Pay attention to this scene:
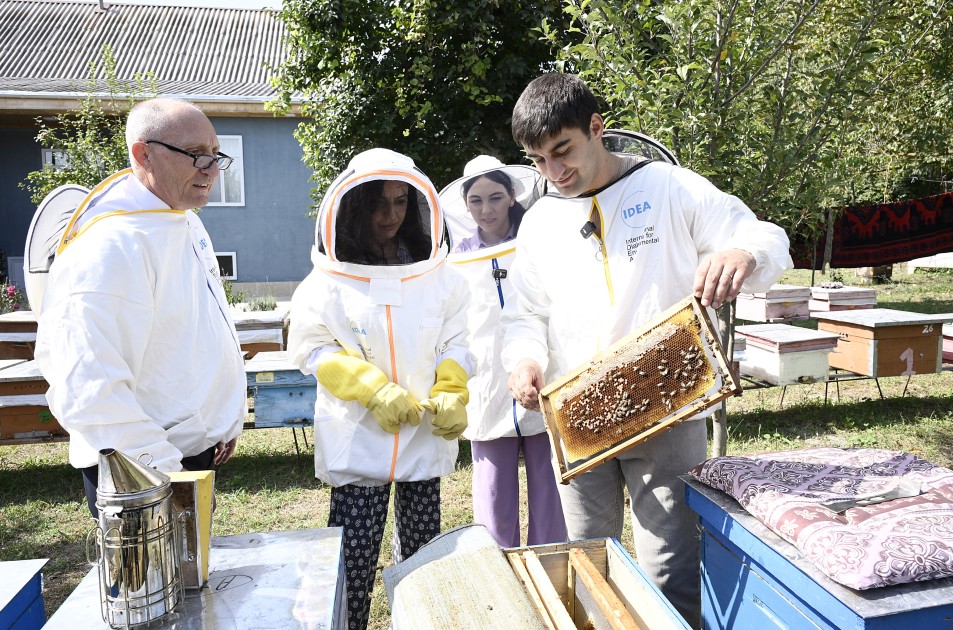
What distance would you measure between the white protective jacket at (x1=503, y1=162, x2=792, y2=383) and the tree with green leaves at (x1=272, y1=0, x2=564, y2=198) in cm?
548

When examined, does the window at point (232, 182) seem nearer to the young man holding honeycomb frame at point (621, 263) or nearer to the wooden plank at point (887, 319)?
the wooden plank at point (887, 319)

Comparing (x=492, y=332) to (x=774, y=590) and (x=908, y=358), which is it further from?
(x=908, y=358)

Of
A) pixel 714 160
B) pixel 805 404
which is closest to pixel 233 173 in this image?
pixel 805 404

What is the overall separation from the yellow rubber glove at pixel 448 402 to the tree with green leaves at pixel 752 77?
152 cm

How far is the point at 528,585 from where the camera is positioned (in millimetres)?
1514

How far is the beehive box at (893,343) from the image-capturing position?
553 centimetres

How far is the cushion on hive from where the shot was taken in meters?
1.34

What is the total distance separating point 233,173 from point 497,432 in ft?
41.0

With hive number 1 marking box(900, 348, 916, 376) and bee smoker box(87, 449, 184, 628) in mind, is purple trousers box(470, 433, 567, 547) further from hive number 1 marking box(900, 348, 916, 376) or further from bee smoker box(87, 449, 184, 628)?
hive number 1 marking box(900, 348, 916, 376)

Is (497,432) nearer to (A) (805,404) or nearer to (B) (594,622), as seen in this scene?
(B) (594,622)

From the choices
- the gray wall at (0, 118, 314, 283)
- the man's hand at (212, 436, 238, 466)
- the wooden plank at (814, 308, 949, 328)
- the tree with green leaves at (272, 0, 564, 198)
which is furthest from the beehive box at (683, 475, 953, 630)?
the gray wall at (0, 118, 314, 283)

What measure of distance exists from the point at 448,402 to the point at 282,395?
2689 millimetres

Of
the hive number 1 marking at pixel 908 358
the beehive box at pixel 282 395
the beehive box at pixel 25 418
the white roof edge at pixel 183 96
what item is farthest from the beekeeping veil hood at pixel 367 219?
the white roof edge at pixel 183 96

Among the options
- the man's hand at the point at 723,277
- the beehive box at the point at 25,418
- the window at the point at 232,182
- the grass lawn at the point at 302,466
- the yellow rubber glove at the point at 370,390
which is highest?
the window at the point at 232,182
